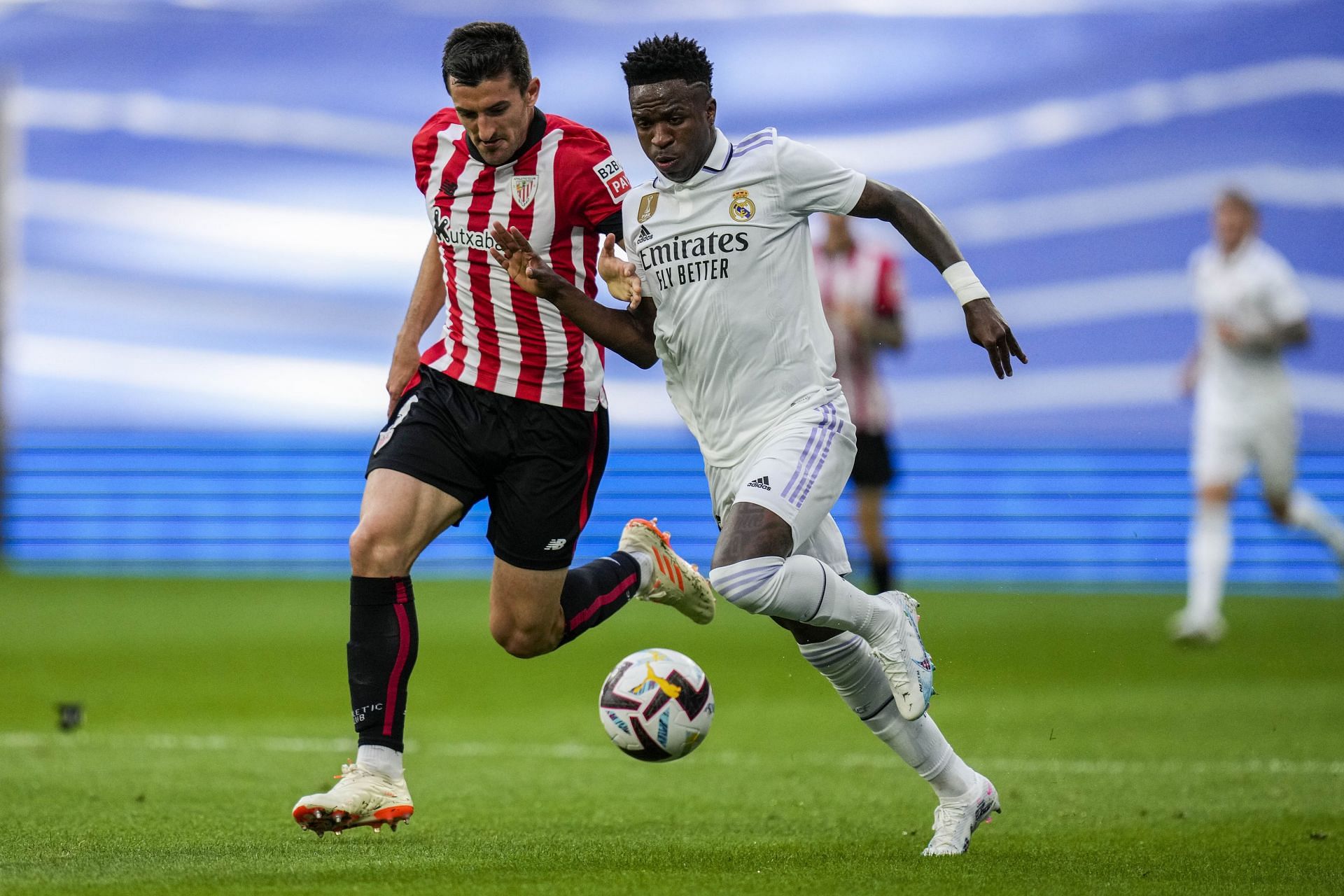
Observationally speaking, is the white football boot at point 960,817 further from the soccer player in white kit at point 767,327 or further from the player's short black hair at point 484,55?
the player's short black hair at point 484,55

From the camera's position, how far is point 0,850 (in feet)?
15.0

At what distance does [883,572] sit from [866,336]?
1.58 metres

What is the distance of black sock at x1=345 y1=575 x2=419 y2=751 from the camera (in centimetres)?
497

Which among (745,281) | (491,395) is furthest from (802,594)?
(491,395)

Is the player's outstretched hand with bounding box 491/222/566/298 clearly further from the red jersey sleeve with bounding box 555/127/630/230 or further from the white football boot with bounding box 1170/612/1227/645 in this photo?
the white football boot with bounding box 1170/612/1227/645

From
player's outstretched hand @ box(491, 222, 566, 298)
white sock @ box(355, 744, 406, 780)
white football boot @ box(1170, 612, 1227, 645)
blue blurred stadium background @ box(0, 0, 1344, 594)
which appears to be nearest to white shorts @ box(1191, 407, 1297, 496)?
white football boot @ box(1170, 612, 1227, 645)

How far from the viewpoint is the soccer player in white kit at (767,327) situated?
4.64m

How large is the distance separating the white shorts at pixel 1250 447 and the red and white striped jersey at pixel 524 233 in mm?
6462

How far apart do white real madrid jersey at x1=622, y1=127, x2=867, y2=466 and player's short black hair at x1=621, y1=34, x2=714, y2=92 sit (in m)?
0.25

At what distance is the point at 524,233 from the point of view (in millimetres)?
5176

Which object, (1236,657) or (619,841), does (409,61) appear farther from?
(619,841)

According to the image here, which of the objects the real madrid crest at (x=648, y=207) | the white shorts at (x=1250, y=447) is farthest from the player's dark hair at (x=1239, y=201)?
the real madrid crest at (x=648, y=207)

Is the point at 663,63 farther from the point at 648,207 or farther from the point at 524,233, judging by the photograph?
the point at 524,233

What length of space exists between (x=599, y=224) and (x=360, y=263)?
32.4ft
